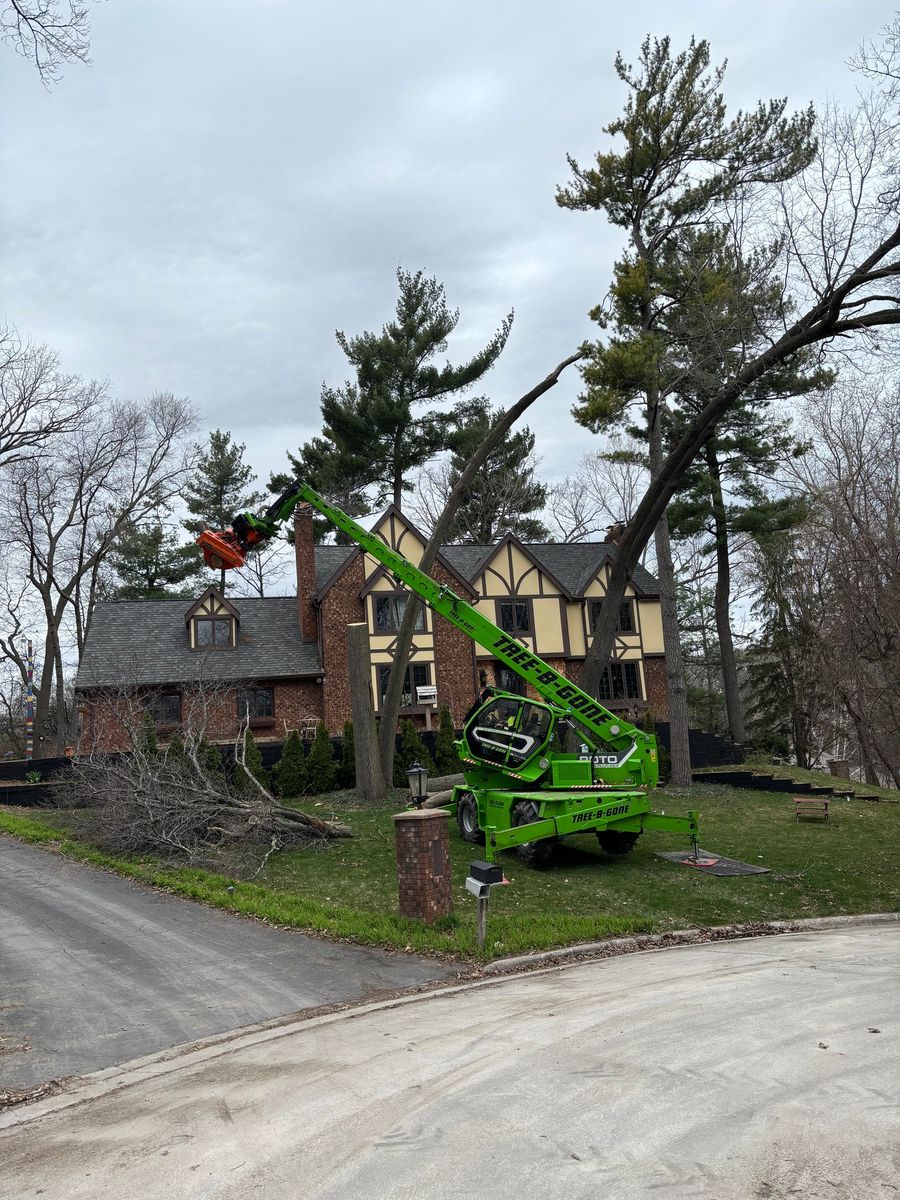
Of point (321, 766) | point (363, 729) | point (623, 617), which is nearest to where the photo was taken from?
point (363, 729)

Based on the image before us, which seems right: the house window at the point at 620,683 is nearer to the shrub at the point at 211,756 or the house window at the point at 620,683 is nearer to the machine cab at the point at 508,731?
the shrub at the point at 211,756

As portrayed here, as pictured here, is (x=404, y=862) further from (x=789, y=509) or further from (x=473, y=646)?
(x=789, y=509)

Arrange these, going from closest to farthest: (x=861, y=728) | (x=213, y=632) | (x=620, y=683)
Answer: (x=213, y=632) < (x=861, y=728) < (x=620, y=683)

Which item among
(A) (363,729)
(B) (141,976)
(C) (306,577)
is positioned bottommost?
(B) (141,976)

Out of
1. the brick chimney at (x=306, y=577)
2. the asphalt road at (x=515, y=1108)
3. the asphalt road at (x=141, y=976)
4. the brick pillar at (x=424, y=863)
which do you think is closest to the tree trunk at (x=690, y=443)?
the brick pillar at (x=424, y=863)

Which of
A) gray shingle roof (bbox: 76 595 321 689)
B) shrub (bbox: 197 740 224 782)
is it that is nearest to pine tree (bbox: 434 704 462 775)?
A: gray shingle roof (bbox: 76 595 321 689)

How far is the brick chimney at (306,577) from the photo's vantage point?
3073cm

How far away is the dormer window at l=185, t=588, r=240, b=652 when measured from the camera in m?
29.9

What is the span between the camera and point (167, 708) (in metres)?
28.8

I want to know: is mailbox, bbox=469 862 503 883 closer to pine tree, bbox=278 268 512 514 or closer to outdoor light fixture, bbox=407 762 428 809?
outdoor light fixture, bbox=407 762 428 809

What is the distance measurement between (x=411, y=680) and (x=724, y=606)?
1267cm

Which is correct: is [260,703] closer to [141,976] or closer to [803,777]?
[803,777]

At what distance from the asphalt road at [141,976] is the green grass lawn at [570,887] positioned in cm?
63

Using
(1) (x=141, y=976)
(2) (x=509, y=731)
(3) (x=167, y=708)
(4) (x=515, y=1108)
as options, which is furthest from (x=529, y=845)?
(3) (x=167, y=708)
